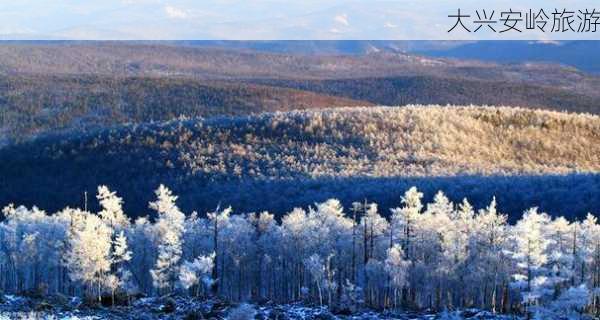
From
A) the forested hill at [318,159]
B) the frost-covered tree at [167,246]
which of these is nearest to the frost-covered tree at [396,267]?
the frost-covered tree at [167,246]

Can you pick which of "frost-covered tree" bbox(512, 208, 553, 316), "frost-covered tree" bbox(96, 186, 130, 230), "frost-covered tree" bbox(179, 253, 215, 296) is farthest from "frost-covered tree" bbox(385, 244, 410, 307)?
"frost-covered tree" bbox(96, 186, 130, 230)

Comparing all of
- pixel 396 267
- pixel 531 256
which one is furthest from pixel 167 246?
pixel 531 256

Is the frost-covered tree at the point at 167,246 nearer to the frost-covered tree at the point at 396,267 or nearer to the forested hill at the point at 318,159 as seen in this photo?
the frost-covered tree at the point at 396,267

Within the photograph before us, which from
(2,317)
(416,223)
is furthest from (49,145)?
(2,317)

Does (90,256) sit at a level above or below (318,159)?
above

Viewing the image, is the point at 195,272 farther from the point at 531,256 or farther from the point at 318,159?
the point at 318,159

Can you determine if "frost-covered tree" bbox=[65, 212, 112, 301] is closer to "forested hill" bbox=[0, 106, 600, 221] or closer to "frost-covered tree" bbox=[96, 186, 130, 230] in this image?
"frost-covered tree" bbox=[96, 186, 130, 230]
